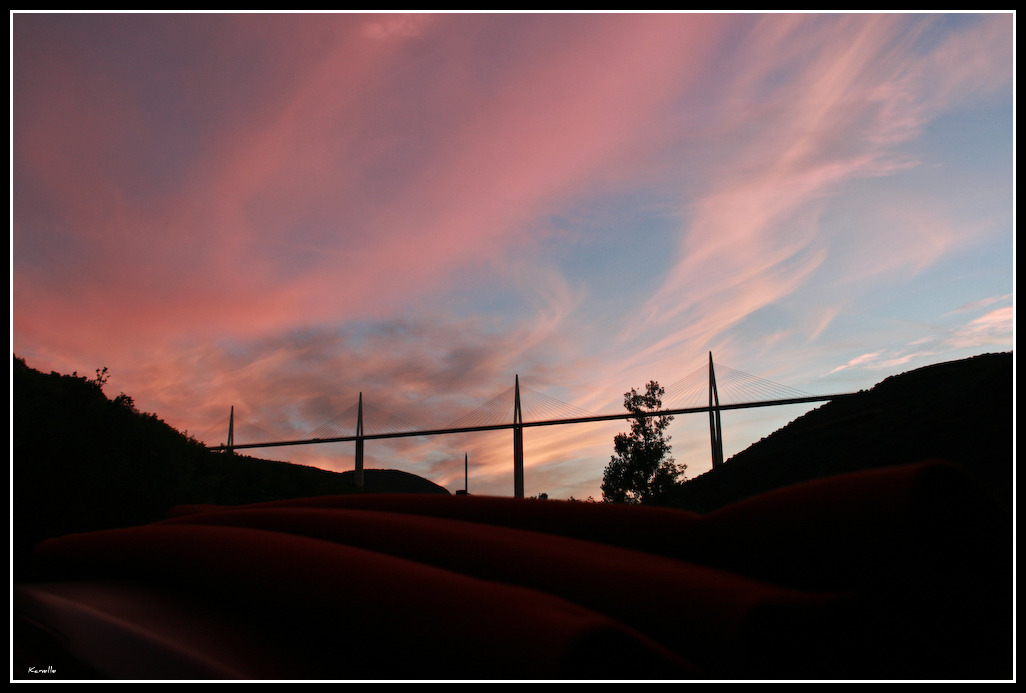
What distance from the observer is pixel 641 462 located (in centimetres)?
1417

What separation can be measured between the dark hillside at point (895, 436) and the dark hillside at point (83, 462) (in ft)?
31.6

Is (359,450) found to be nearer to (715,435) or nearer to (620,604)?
(715,435)

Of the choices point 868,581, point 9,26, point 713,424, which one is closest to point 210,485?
point 9,26

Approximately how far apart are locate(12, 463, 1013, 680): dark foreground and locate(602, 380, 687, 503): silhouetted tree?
1276 cm

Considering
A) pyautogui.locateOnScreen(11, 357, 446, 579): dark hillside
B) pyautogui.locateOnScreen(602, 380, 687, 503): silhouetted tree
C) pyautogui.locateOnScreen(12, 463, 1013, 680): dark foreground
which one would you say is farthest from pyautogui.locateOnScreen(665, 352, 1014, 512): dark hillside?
pyautogui.locateOnScreen(12, 463, 1013, 680): dark foreground

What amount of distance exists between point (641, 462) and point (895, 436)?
5.36 m

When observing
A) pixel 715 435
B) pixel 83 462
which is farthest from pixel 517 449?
pixel 83 462

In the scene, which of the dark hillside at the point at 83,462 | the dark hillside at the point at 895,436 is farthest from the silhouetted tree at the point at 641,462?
the dark hillside at the point at 83,462

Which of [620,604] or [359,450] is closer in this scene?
[620,604]

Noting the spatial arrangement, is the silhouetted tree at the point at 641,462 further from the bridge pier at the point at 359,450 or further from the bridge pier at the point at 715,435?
the bridge pier at the point at 359,450

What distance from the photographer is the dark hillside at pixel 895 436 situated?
11.7 m

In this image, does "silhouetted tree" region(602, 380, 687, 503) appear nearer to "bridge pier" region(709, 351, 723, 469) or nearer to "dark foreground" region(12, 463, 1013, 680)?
"bridge pier" region(709, 351, 723, 469)
